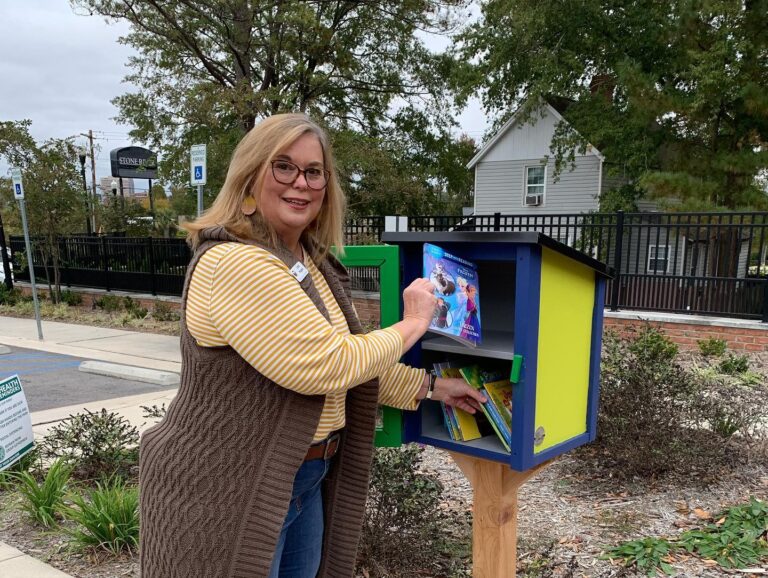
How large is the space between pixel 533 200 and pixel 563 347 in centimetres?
1918

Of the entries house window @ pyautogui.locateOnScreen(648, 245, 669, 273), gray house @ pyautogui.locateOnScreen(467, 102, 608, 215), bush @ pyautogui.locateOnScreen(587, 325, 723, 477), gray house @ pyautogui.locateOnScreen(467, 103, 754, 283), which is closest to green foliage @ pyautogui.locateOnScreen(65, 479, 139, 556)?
bush @ pyautogui.locateOnScreen(587, 325, 723, 477)

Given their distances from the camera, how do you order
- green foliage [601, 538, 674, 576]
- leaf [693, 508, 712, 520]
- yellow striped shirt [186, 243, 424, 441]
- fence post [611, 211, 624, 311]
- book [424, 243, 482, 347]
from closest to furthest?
1. yellow striped shirt [186, 243, 424, 441]
2. book [424, 243, 482, 347]
3. green foliage [601, 538, 674, 576]
4. leaf [693, 508, 712, 520]
5. fence post [611, 211, 624, 311]

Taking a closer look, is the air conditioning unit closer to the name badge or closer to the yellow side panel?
the yellow side panel

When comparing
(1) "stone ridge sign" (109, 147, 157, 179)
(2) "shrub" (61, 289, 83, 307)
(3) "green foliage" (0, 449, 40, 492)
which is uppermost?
(1) "stone ridge sign" (109, 147, 157, 179)

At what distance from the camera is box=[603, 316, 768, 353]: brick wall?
24.7ft

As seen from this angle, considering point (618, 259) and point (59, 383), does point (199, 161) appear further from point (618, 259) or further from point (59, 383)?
point (618, 259)

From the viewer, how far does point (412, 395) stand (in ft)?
6.56

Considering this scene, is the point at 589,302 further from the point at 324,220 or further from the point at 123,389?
the point at 123,389

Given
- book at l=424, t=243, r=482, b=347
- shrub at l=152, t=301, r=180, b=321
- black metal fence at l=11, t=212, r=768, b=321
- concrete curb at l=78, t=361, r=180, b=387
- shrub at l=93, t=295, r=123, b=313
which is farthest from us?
shrub at l=93, t=295, r=123, b=313

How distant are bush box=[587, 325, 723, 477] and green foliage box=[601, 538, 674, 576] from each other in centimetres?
75

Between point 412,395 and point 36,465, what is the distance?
3291 mm

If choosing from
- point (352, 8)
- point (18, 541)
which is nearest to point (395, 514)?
point (18, 541)

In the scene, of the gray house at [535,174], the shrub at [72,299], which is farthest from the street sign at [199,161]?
the gray house at [535,174]

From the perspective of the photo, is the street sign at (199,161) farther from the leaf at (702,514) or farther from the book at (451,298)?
the leaf at (702,514)
